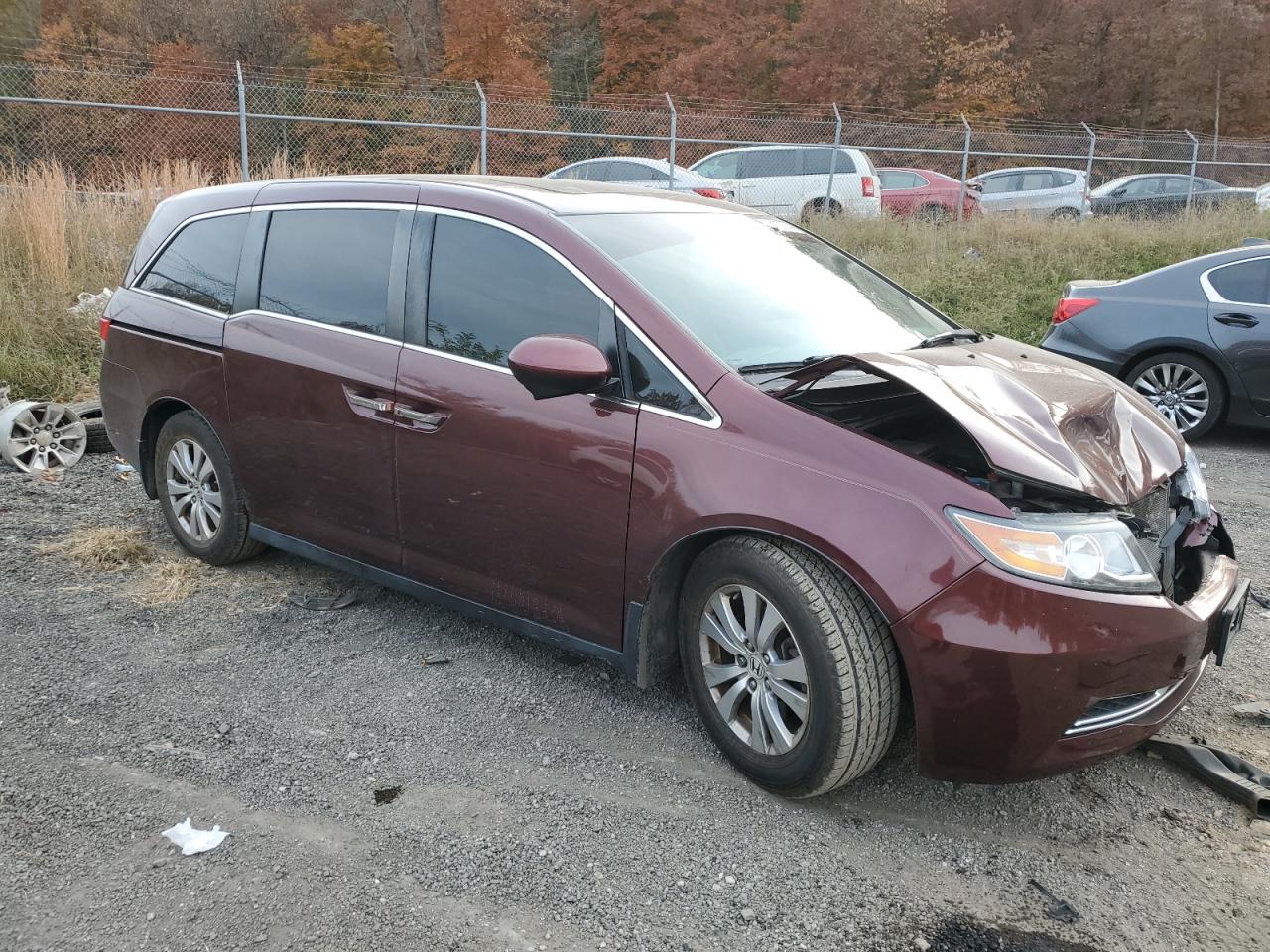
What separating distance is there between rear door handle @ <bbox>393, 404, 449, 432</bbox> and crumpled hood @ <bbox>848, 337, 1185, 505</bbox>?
4.56 feet

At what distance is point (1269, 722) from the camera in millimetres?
3510

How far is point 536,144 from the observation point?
17.0m

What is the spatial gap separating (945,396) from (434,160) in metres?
14.6

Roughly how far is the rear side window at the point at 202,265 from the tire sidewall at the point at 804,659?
246 cm

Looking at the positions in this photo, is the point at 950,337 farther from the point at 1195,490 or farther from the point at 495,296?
the point at 495,296

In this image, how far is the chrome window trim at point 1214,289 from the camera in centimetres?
731

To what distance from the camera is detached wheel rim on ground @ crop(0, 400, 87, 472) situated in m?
6.14

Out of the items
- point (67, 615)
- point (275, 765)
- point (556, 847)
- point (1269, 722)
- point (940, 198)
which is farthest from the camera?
point (940, 198)

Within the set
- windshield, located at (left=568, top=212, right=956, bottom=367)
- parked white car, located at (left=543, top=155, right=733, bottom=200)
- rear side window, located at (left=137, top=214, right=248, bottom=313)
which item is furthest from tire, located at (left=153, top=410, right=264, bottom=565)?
parked white car, located at (left=543, top=155, right=733, bottom=200)

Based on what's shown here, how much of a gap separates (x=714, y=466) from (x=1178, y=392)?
5850mm

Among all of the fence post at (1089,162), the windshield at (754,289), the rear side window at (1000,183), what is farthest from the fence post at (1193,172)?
the windshield at (754,289)

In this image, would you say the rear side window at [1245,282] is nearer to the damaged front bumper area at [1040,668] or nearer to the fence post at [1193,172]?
the damaged front bumper area at [1040,668]

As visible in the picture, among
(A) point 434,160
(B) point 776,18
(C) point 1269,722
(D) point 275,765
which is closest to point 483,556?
(D) point 275,765

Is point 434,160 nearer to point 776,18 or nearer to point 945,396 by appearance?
point 945,396
